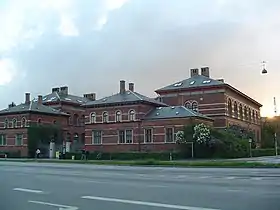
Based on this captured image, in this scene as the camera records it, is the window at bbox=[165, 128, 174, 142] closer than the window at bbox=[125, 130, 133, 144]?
Yes

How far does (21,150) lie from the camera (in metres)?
74.5

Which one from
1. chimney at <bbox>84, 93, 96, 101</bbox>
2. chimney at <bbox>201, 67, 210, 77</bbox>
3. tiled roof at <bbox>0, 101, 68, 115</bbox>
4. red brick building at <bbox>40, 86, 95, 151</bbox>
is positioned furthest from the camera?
chimney at <bbox>84, 93, 96, 101</bbox>

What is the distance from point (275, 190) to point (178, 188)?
3.26 m

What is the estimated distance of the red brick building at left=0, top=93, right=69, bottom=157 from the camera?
75.2 m

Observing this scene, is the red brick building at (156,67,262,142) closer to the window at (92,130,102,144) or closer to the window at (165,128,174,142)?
the window at (165,128,174,142)

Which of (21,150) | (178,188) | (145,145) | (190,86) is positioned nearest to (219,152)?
(145,145)

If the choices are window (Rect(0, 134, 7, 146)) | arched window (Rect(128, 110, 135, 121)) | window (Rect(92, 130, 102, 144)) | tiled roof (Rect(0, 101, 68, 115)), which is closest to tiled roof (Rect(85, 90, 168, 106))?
arched window (Rect(128, 110, 135, 121))

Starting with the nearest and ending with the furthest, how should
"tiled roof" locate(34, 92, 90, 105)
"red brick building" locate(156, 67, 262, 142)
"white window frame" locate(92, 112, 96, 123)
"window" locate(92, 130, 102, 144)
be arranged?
Answer: "window" locate(92, 130, 102, 144)
"white window frame" locate(92, 112, 96, 123)
"red brick building" locate(156, 67, 262, 142)
"tiled roof" locate(34, 92, 90, 105)

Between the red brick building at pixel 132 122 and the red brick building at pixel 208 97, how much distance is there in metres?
4.70

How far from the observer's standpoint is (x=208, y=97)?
7250cm

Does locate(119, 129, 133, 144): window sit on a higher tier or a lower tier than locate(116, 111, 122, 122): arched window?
lower

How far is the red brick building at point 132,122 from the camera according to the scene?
6197 cm

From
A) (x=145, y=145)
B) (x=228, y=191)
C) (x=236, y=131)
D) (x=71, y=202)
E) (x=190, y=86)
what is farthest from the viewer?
(x=190, y=86)

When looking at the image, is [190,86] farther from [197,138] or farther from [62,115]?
[62,115]
